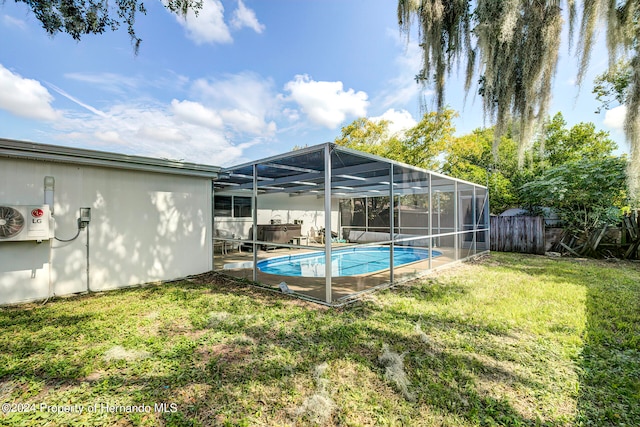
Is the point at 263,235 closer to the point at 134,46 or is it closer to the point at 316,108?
the point at 134,46

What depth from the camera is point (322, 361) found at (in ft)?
8.29

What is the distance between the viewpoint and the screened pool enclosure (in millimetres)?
5043

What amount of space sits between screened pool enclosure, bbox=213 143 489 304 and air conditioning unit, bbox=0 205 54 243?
286cm

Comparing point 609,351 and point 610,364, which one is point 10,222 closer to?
point 610,364

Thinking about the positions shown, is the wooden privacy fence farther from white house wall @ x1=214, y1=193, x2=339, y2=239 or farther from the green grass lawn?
white house wall @ x1=214, y1=193, x2=339, y2=239

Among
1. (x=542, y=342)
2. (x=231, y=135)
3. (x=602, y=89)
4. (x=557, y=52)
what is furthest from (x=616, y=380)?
(x=231, y=135)

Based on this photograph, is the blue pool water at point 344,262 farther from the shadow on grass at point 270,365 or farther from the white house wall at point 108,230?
the shadow on grass at point 270,365

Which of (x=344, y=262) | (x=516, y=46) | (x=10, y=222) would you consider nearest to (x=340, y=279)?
(x=344, y=262)

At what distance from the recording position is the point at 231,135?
73.4ft

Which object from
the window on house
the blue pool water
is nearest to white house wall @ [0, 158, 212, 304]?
the blue pool water

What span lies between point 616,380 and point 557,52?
3.85m

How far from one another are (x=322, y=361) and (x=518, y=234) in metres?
10.3

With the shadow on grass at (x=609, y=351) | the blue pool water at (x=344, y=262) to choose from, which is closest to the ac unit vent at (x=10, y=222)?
the blue pool water at (x=344, y=262)

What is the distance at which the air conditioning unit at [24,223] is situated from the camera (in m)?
3.82
